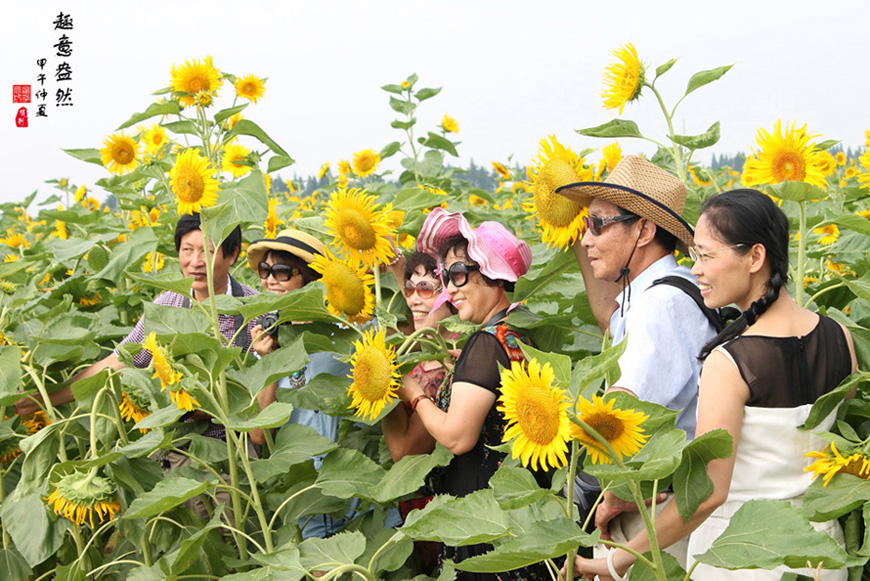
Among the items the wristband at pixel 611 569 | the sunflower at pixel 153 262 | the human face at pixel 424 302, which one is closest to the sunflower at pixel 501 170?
the sunflower at pixel 153 262

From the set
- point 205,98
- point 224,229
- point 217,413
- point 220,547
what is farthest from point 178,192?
point 205,98

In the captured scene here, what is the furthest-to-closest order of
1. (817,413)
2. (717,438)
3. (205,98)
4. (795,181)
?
(205,98)
(795,181)
(817,413)
(717,438)

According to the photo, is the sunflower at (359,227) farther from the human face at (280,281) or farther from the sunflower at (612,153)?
the sunflower at (612,153)

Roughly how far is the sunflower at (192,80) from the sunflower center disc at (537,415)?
9.76 feet

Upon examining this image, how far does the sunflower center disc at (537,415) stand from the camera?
1.46 meters

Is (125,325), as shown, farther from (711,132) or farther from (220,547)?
(711,132)

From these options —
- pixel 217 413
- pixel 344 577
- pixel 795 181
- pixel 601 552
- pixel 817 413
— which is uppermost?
pixel 795 181

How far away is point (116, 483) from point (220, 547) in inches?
13.7

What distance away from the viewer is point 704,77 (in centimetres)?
254

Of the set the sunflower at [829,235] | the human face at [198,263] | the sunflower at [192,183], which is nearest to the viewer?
the sunflower at [192,183]

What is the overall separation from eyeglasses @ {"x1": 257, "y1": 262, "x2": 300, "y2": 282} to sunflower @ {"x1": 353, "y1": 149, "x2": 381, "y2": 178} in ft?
8.50

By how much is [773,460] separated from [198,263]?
8.12 feet

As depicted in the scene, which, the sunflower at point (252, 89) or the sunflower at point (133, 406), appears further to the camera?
the sunflower at point (252, 89)

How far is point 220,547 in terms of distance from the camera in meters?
2.52
